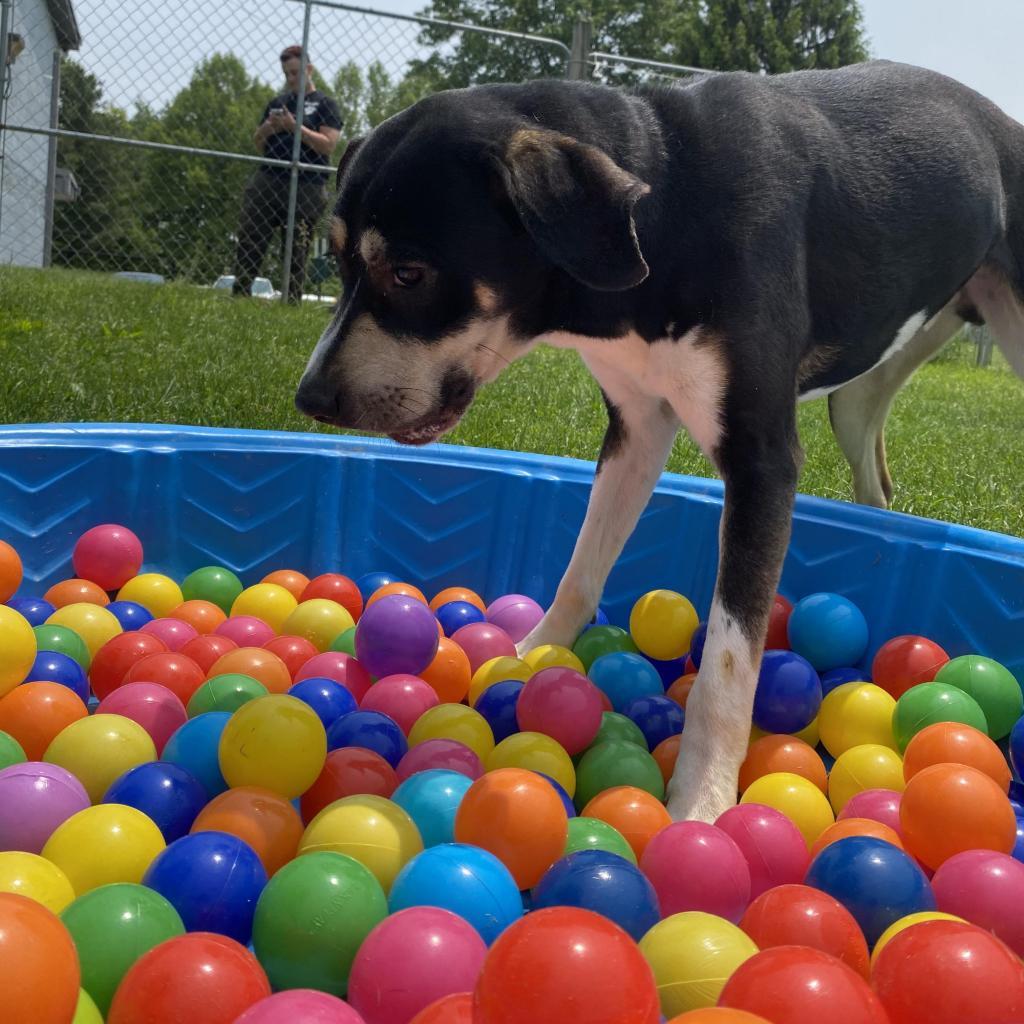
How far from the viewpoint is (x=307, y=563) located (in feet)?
11.6

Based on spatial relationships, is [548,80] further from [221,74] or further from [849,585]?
[221,74]

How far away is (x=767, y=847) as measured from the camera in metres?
2.03

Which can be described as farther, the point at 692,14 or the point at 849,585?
the point at 692,14

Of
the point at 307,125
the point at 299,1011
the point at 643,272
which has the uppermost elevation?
the point at 307,125

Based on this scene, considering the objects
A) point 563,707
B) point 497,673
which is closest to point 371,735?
point 563,707

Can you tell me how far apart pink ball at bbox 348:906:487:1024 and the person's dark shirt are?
9.69m

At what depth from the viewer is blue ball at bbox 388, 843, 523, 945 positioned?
1664 mm

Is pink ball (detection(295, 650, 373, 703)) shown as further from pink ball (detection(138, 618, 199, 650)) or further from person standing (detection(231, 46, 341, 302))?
person standing (detection(231, 46, 341, 302))

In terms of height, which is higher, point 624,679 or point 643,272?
point 643,272

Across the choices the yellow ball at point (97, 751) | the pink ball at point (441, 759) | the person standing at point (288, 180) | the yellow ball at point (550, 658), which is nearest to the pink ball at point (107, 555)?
the yellow ball at point (97, 751)

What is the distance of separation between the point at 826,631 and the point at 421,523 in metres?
1.29

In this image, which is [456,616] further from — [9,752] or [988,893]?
[988,893]

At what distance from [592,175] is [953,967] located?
4.73 feet

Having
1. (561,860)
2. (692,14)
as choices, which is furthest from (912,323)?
(692,14)
